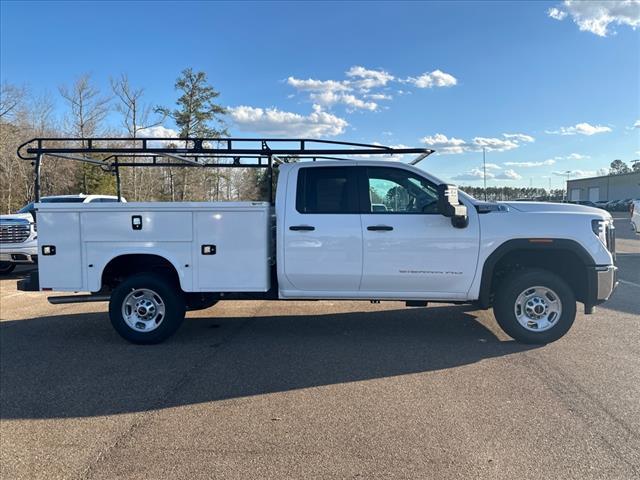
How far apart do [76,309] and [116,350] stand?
2.88 meters

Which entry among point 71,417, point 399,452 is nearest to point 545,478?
point 399,452

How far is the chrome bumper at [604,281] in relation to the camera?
5582 mm

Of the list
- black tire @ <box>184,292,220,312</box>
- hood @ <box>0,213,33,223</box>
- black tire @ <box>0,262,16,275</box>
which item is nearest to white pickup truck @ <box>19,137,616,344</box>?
black tire @ <box>184,292,220,312</box>

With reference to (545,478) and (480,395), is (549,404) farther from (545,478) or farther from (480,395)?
(545,478)

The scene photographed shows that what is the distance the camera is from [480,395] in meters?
4.30

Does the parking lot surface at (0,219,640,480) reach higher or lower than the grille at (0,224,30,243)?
lower

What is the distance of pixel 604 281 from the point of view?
5586 mm

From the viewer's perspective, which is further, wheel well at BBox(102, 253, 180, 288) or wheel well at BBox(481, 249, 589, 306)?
wheel well at BBox(102, 253, 180, 288)

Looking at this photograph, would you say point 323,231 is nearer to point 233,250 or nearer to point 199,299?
point 233,250

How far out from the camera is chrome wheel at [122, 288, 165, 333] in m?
5.99

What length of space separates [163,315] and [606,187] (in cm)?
10552

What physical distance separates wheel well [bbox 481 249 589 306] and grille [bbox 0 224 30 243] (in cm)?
1011

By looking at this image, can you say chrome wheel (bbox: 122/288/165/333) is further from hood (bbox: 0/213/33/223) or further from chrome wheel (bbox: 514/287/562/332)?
hood (bbox: 0/213/33/223)

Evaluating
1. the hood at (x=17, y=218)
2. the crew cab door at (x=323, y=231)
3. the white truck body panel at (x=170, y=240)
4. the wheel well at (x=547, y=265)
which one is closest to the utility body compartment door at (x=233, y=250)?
the white truck body panel at (x=170, y=240)
